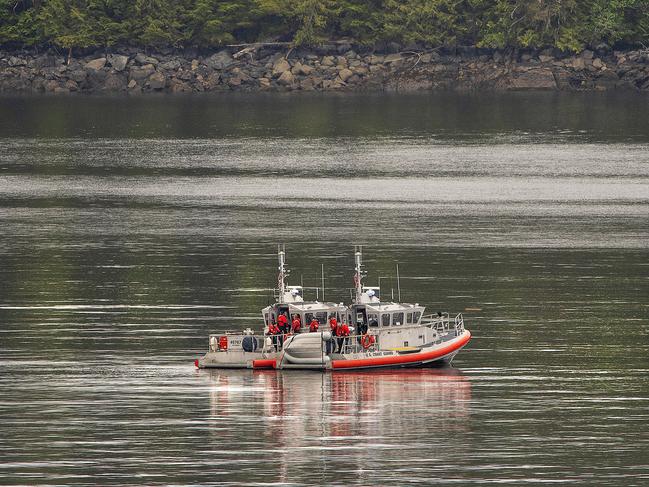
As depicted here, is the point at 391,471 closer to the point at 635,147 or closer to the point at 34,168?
the point at 34,168

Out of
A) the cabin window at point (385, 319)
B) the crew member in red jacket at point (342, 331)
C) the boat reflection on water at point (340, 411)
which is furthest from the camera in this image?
the cabin window at point (385, 319)

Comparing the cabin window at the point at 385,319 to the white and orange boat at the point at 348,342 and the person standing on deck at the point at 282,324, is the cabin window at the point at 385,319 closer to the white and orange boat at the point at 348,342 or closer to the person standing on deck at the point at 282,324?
the white and orange boat at the point at 348,342

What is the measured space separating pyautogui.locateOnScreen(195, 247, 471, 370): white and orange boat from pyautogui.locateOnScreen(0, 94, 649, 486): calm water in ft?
2.79

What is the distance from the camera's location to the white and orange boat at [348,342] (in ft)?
244

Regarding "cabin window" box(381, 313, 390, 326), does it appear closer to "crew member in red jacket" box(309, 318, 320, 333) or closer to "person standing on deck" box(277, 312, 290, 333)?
"crew member in red jacket" box(309, 318, 320, 333)

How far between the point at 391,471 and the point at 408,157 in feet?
388

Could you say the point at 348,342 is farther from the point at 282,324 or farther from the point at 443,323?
the point at 443,323

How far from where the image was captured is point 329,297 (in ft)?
298

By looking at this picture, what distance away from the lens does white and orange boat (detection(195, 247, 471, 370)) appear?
74.5 m

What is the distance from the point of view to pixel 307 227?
395 feet

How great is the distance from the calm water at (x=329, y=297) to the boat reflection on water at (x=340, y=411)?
5.2 inches

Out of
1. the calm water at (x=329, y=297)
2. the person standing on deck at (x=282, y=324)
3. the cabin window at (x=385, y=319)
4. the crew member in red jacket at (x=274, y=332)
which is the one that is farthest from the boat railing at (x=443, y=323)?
the crew member in red jacket at (x=274, y=332)

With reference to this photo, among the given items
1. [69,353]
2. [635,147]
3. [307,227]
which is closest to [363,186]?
[307,227]

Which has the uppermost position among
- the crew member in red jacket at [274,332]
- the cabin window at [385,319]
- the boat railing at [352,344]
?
the cabin window at [385,319]
